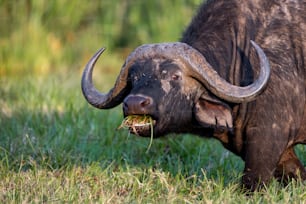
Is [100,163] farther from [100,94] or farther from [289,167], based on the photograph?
[289,167]

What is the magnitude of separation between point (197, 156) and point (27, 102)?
2.55 m

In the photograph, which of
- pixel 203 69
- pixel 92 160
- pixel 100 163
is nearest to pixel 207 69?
pixel 203 69

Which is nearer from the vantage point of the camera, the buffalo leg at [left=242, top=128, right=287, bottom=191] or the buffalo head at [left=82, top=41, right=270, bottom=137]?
the buffalo head at [left=82, top=41, right=270, bottom=137]

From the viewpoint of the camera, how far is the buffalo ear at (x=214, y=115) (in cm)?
679

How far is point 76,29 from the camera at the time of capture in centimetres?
1530

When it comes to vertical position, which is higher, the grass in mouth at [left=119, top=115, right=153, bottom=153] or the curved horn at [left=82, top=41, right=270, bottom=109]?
the curved horn at [left=82, top=41, right=270, bottom=109]

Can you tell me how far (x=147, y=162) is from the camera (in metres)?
8.15

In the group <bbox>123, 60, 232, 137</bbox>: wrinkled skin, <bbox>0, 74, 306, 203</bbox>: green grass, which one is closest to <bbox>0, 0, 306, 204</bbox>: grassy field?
<bbox>0, 74, 306, 203</bbox>: green grass

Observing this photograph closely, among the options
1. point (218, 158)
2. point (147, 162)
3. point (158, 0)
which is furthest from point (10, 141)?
point (158, 0)

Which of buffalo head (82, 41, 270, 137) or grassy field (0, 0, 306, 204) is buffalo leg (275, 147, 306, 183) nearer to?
grassy field (0, 0, 306, 204)

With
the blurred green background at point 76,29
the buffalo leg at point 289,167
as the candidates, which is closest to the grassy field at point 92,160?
the buffalo leg at point 289,167

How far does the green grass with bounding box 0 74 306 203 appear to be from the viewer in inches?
267

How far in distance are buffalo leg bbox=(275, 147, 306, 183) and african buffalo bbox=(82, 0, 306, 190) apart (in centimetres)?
38

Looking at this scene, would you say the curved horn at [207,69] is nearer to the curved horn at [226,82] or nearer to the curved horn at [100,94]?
the curved horn at [226,82]
